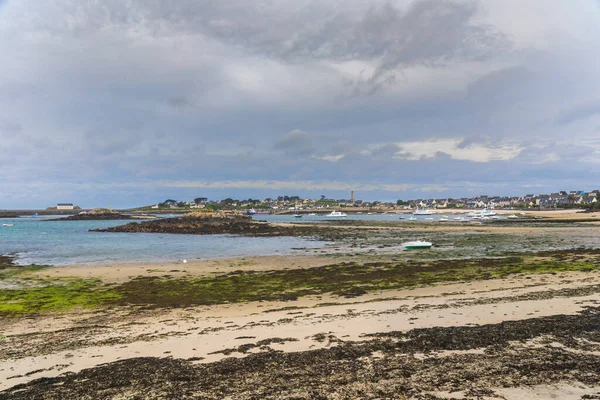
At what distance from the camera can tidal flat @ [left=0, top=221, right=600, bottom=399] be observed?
6.65m

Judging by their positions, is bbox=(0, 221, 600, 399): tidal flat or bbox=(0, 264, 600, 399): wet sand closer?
bbox=(0, 221, 600, 399): tidal flat

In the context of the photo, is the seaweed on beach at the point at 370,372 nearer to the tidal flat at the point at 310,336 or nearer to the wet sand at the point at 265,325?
the tidal flat at the point at 310,336

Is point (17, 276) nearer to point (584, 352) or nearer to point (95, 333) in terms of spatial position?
point (95, 333)

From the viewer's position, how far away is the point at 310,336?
9.65 m

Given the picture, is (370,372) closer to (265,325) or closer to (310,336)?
(310,336)

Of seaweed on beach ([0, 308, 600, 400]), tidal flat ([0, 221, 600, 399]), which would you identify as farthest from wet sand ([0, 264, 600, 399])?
seaweed on beach ([0, 308, 600, 400])

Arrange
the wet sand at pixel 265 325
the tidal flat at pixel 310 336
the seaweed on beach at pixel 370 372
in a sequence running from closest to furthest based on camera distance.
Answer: the seaweed on beach at pixel 370 372 → the tidal flat at pixel 310 336 → the wet sand at pixel 265 325

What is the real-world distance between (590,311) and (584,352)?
154 inches

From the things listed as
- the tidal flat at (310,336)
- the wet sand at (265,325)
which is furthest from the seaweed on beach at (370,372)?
the wet sand at (265,325)

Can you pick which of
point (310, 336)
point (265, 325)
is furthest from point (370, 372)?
point (265, 325)

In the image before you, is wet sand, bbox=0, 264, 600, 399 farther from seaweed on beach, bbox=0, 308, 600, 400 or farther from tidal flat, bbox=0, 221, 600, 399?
seaweed on beach, bbox=0, 308, 600, 400

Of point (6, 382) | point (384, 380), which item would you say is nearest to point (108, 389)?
point (6, 382)

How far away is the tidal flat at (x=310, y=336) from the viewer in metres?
6.65

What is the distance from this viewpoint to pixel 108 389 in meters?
6.80
